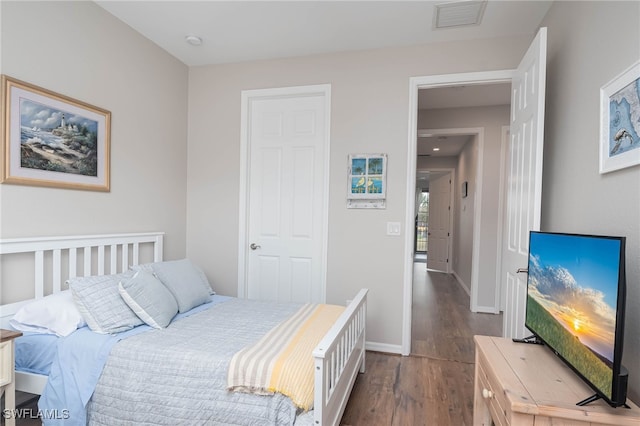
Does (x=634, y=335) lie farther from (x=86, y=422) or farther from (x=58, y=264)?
(x=58, y=264)

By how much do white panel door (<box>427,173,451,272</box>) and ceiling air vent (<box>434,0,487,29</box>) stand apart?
518 cm

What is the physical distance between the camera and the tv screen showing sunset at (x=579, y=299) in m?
1.07

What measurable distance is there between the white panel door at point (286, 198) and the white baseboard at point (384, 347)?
2.02 feet

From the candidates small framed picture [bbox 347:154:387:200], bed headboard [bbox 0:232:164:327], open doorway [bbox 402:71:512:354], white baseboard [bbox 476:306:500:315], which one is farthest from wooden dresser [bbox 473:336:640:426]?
white baseboard [bbox 476:306:500:315]

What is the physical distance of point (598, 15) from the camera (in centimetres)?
159

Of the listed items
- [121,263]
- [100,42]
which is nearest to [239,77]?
[100,42]

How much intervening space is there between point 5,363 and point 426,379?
2.53m

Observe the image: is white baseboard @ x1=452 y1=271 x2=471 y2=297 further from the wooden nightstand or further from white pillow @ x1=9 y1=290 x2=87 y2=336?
the wooden nightstand

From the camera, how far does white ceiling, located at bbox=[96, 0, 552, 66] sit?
2.37m

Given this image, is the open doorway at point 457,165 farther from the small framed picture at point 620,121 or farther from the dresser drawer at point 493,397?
the small framed picture at point 620,121

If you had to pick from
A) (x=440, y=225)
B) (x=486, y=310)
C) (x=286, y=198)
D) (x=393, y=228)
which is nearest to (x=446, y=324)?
(x=486, y=310)

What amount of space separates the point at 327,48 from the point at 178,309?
250cm

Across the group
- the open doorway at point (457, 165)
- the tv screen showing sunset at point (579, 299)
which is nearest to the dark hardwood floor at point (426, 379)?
the open doorway at point (457, 165)

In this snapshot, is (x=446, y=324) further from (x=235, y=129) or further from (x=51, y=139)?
(x=51, y=139)
